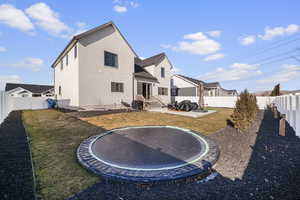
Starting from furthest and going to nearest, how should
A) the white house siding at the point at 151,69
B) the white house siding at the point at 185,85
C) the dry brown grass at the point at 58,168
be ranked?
the white house siding at the point at 185,85
the white house siding at the point at 151,69
the dry brown grass at the point at 58,168

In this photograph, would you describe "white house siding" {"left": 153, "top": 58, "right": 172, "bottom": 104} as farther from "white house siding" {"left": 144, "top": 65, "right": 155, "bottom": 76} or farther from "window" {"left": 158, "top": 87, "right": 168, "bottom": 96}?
"window" {"left": 158, "top": 87, "right": 168, "bottom": 96}

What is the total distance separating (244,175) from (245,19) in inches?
687

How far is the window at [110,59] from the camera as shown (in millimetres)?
13542

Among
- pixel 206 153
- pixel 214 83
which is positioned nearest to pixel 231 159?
pixel 206 153

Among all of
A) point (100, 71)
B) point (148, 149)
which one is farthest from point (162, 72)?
point (148, 149)

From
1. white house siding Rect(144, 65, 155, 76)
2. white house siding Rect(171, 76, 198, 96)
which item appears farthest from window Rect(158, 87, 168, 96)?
white house siding Rect(171, 76, 198, 96)

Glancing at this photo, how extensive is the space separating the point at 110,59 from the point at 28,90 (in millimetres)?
28861

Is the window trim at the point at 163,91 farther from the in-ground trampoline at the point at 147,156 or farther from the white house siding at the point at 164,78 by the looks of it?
the in-ground trampoline at the point at 147,156

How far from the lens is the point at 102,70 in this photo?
43.1 feet

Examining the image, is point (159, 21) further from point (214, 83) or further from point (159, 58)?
point (214, 83)

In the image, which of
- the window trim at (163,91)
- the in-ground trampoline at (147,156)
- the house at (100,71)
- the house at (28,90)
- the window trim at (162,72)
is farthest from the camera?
the house at (28,90)

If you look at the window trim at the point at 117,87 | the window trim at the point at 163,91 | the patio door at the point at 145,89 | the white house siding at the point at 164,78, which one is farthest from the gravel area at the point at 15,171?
the window trim at the point at 163,91

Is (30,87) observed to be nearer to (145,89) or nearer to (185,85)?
(145,89)

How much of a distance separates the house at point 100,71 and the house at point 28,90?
61.7ft
